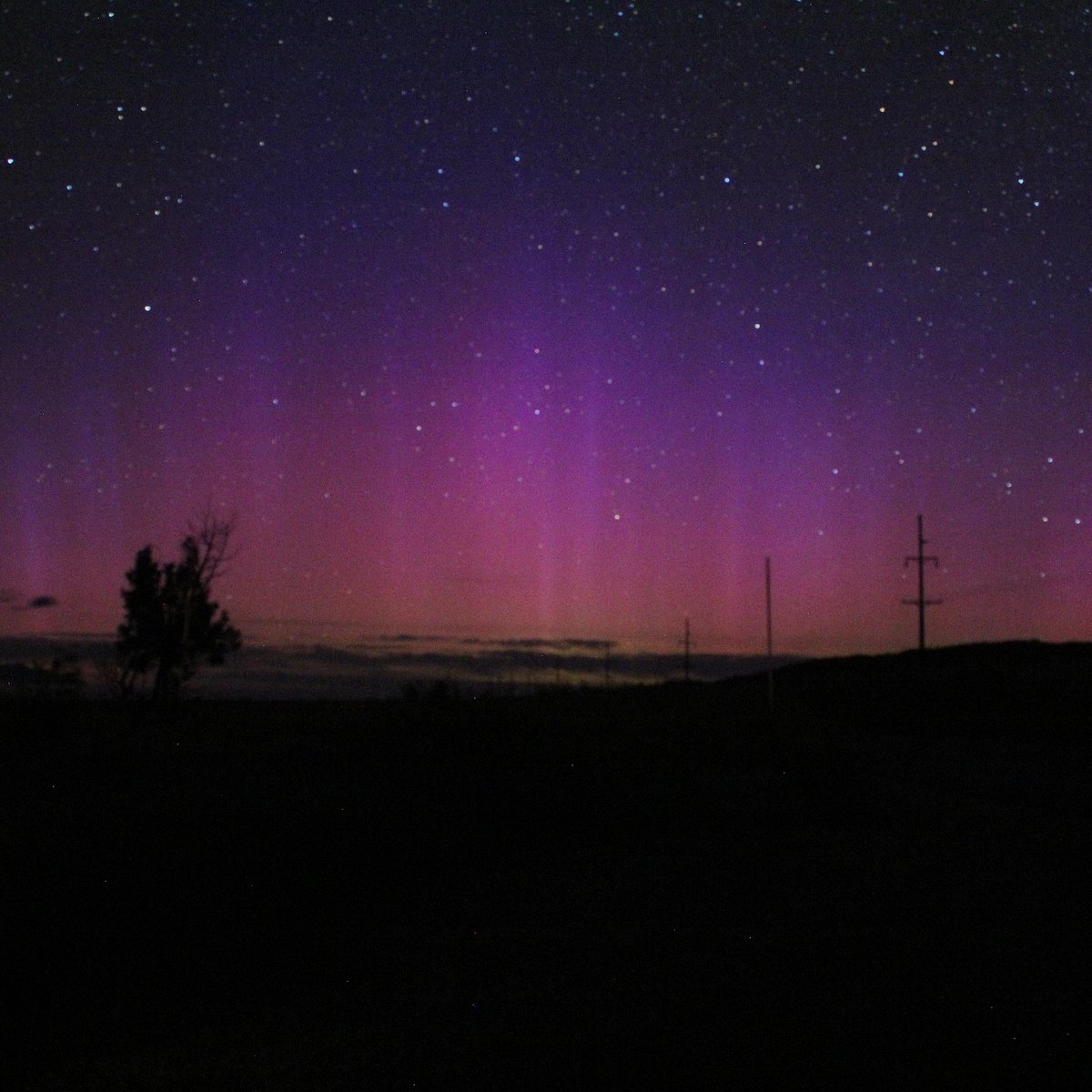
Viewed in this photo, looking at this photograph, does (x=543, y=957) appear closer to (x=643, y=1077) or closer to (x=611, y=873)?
(x=643, y=1077)

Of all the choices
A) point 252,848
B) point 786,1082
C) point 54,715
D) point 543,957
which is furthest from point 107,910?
point 54,715

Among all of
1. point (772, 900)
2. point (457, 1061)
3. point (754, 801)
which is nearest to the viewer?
point (457, 1061)

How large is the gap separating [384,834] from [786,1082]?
7802 millimetres

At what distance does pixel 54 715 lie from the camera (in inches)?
1150

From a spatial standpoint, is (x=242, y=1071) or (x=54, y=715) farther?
(x=54, y=715)

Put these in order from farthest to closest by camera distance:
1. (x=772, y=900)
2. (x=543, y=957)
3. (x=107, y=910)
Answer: (x=772, y=900)
(x=107, y=910)
(x=543, y=957)

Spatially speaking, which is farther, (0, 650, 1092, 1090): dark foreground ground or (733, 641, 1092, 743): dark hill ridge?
(733, 641, 1092, 743): dark hill ridge

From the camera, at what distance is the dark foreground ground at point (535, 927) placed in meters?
6.00

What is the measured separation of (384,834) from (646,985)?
5.93 m

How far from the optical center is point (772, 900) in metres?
10.2

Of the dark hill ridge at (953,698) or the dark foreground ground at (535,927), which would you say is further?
the dark hill ridge at (953,698)

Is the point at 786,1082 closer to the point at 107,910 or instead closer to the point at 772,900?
the point at 772,900

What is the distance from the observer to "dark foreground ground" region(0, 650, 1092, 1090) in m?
6.00

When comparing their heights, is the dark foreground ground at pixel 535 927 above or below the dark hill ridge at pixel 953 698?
Answer: above
